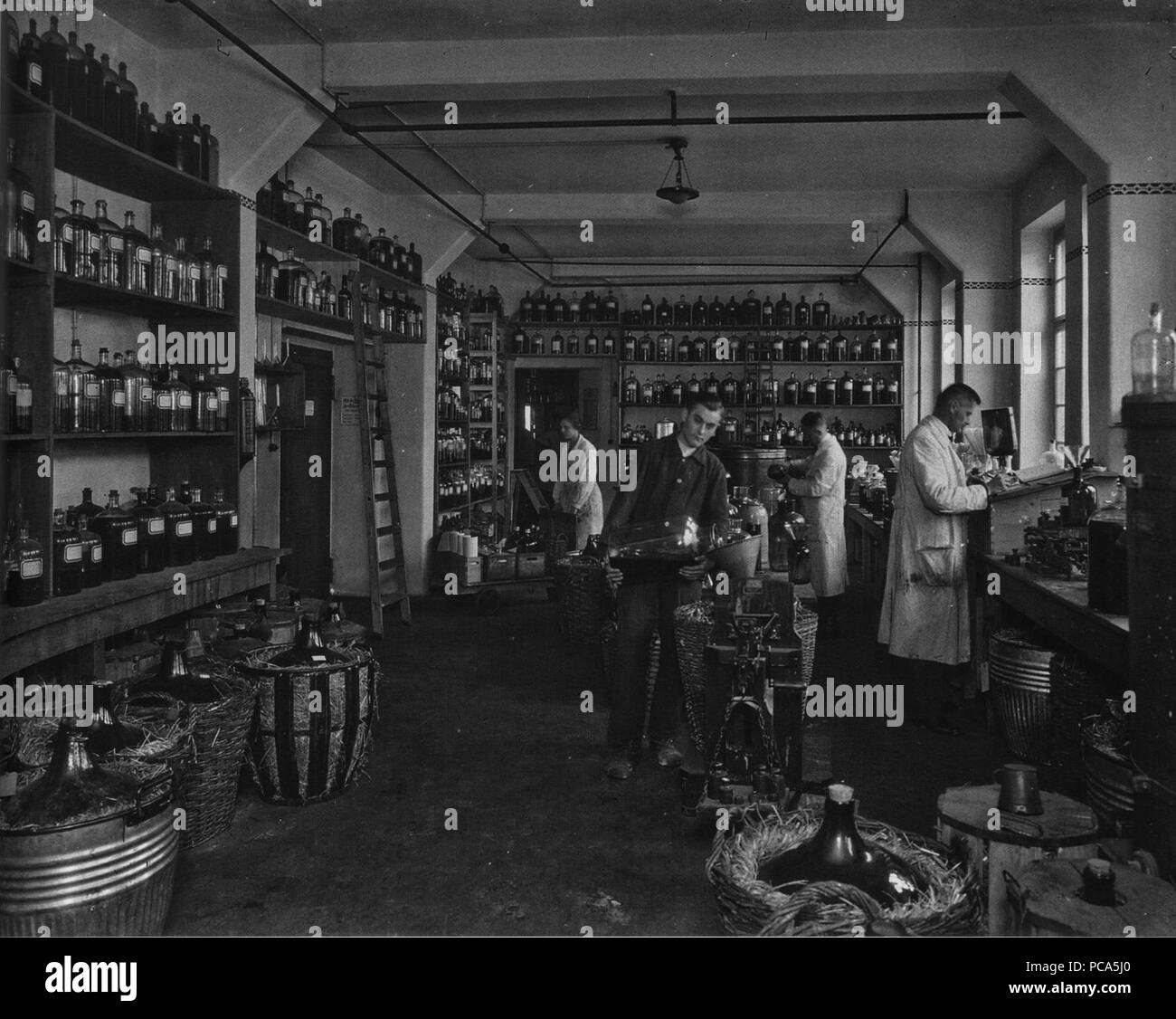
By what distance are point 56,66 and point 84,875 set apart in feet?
10.3

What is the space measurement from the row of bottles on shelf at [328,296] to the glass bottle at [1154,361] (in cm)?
458

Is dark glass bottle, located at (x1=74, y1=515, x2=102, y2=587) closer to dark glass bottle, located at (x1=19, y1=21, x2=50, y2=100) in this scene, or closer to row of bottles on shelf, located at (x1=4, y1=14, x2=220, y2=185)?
dark glass bottle, located at (x1=19, y1=21, x2=50, y2=100)

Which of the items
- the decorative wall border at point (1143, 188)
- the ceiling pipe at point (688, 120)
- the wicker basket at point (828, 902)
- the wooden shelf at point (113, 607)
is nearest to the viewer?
the wicker basket at point (828, 902)

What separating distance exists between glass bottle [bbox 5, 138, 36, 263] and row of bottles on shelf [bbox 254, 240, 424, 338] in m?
2.07

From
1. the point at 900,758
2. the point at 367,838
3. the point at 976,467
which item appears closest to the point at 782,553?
the point at 976,467

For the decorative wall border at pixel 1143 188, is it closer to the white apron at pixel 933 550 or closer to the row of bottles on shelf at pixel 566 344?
the white apron at pixel 933 550

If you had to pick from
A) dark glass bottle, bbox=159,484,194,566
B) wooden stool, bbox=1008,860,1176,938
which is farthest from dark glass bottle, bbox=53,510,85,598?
wooden stool, bbox=1008,860,1176,938

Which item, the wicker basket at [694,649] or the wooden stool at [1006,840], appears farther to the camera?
the wicker basket at [694,649]

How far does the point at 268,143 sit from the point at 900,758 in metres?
4.60

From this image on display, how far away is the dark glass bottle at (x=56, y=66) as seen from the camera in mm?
3637

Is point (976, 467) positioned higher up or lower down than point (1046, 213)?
lower down

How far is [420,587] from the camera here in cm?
855

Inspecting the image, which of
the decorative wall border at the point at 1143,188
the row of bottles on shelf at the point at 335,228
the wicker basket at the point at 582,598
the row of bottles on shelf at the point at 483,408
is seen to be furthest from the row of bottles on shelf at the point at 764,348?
the decorative wall border at the point at 1143,188
